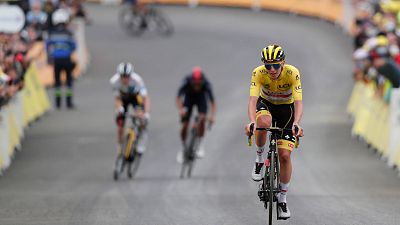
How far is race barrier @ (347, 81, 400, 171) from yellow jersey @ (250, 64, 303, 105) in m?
5.69

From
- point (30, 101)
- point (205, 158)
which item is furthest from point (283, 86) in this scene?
point (30, 101)

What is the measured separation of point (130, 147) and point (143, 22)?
19764mm

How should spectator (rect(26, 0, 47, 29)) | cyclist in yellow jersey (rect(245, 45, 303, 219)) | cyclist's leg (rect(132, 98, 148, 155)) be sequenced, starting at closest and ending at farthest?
cyclist in yellow jersey (rect(245, 45, 303, 219)) < cyclist's leg (rect(132, 98, 148, 155)) < spectator (rect(26, 0, 47, 29))

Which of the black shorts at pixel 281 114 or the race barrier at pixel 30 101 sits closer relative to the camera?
the black shorts at pixel 281 114

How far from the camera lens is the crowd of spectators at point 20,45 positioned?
59.4 ft

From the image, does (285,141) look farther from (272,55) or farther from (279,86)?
(272,55)

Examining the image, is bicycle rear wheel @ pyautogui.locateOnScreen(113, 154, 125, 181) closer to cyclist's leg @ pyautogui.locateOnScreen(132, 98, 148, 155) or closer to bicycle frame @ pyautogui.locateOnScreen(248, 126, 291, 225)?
cyclist's leg @ pyautogui.locateOnScreen(132, 98, 148, 155)

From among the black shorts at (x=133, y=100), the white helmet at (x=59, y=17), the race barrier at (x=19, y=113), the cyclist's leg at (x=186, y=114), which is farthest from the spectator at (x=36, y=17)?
the black shorts at (x=133, y=100)

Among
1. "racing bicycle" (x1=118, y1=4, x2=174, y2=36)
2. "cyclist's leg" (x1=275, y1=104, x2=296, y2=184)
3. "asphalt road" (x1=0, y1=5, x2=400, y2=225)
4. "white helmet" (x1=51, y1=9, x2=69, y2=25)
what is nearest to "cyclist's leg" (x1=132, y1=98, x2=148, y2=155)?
"asphalt road" (x1=0, y1=5, x2=400, y2=225)

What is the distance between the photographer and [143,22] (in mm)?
36594

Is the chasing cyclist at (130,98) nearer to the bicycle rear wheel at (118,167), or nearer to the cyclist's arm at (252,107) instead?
the bicycle rear wheel at (118,167)

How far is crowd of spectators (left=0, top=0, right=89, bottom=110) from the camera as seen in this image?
59.4 ft

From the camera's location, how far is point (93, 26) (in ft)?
130

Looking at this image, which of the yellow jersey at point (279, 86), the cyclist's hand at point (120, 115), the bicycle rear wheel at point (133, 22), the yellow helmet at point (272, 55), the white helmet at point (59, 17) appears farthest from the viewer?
the bicycle rear wheel at point (133, 22)
